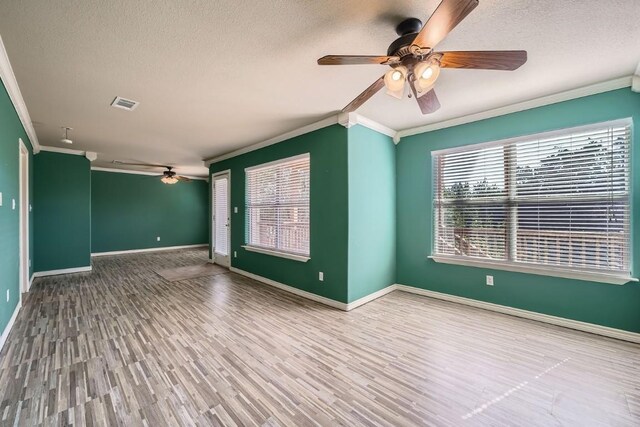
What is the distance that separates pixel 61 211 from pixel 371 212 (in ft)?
19.5

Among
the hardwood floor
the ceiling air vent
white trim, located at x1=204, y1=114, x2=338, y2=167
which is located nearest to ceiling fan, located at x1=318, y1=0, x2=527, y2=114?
white trim, located at x1=204, y1=114, x2=338, y2=167

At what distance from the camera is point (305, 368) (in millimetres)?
2172

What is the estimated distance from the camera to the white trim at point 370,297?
11.4 ft

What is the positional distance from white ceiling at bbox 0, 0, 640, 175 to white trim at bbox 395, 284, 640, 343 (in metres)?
2.45

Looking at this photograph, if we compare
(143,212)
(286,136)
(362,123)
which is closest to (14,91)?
(286,136)

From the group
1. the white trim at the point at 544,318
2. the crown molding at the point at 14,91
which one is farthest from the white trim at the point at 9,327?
the white trim at the point at 544,318

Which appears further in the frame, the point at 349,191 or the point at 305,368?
the point at 349,191

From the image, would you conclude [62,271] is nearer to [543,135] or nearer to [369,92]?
[369,92]

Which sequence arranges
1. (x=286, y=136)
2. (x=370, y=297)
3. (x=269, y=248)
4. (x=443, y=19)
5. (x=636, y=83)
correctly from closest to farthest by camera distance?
(x=443, y=19) < (x=636, y=83) < (x=370, y=297) < (x=286, y=136) < (x=269, y=248)

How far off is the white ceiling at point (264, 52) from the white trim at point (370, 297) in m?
2.45

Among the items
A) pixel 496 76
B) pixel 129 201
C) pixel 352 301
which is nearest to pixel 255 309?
pixel 352 301

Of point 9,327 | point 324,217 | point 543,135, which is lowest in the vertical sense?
point 9,327

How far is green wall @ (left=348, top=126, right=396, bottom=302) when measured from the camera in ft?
11.5

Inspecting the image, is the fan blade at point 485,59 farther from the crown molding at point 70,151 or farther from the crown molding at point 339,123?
the crown molding at point 70,151
